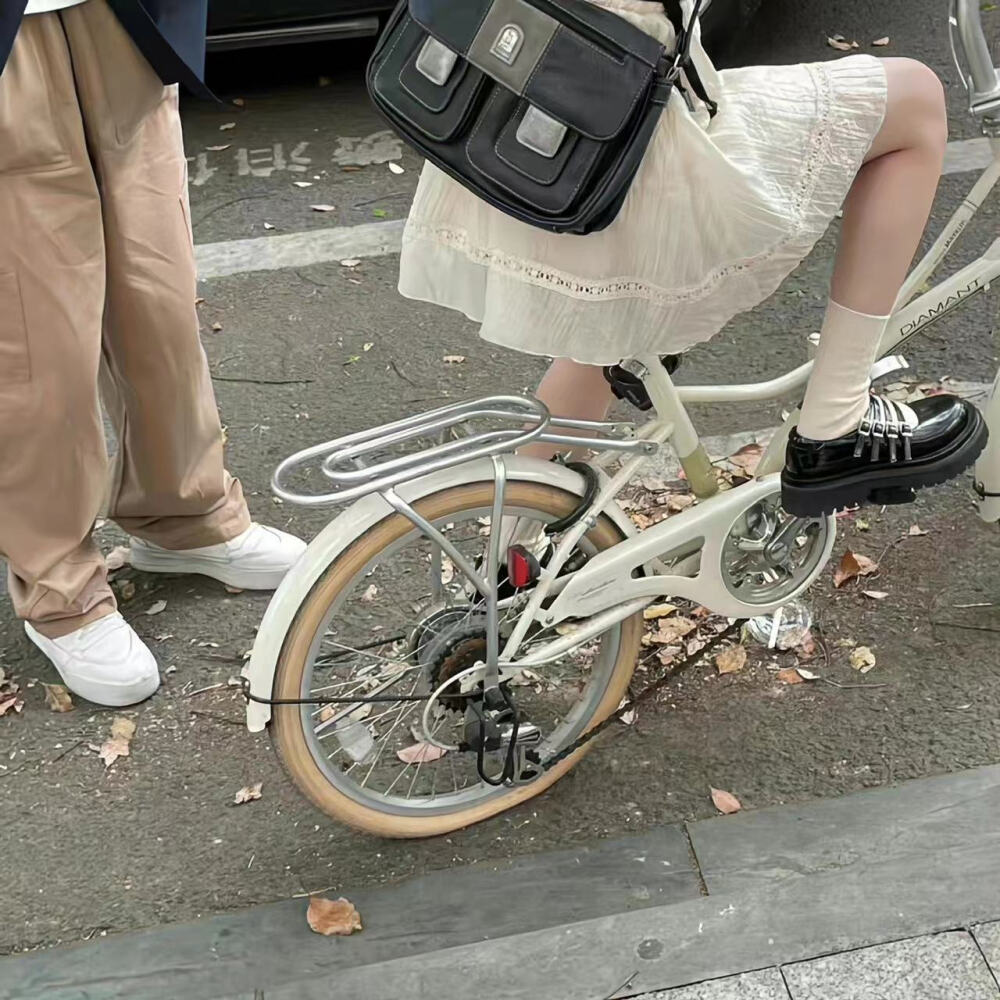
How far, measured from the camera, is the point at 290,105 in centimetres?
585

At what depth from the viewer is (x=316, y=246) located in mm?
4785

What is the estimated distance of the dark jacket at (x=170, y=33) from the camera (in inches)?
91.1

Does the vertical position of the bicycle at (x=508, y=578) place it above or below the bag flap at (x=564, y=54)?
below

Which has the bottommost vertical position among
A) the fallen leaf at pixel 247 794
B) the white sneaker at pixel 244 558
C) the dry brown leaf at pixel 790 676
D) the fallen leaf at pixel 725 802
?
the fallen leaf at pixel 247 794

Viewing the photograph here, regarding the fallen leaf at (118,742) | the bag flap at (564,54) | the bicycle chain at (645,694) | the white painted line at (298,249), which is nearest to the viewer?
the bag flap at (564,54)

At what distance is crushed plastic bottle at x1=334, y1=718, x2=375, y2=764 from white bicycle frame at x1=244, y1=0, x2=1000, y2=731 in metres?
0.30

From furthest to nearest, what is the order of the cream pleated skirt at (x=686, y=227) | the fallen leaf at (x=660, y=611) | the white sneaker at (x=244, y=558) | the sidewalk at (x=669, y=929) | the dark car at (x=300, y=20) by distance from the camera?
the dark car at (x=300, y=20), the white sneaker at (x=244, y=558), the fallen leaf at (x=660, y=611), the sidewalk at (x=669, y=929), the cream pleated skirt at (x=686, y=227)

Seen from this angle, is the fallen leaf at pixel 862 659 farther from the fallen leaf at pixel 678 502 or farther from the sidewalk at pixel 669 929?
the fallen leaf at pixel 678 502

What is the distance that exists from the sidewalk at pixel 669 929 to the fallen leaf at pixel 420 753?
0.29 m

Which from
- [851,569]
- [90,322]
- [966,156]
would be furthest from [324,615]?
[966,156]

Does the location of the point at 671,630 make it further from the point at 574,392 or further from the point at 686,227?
the point at 686,227

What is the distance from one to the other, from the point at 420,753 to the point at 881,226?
1542 millimetres

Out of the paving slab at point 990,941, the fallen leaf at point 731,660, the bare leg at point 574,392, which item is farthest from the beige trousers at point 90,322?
the paving slab at point 990,941

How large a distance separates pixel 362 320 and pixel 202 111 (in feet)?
7.45
